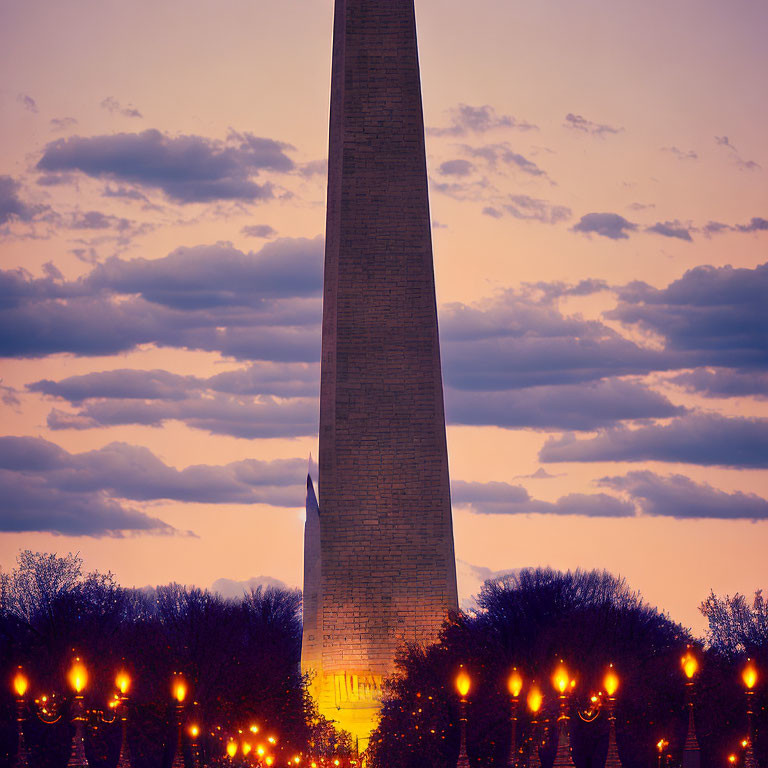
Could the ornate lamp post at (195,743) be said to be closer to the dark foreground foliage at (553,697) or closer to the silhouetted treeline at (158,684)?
the silhouetted treeline at (158,684)

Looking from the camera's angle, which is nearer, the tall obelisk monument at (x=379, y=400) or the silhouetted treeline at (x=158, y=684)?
the silhouetted treeline at (x=158, y=684)

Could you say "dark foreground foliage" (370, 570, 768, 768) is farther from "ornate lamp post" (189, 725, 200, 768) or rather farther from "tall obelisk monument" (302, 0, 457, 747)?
"ornate lamp post" (189, 725, 200, 768)

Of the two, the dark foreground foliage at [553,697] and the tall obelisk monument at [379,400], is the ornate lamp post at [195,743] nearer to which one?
the dark foreground foliage at [553,697]

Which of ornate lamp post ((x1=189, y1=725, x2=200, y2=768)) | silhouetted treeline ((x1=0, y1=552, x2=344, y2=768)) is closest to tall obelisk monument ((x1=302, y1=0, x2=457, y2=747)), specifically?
silhouetted treeline ((x1=0, y1=552, x2=344, y2=768))

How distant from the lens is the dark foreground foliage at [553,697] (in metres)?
79.4

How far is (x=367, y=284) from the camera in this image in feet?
342

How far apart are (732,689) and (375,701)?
80.3ft

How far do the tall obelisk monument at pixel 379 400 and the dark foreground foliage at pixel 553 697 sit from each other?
21.5ft

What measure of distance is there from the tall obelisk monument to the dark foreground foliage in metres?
6.55

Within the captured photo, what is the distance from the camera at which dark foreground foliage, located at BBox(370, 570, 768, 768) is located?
79.4 meters

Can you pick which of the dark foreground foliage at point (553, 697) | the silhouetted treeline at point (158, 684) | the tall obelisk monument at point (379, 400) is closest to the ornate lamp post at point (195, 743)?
the silhouetted treeline at point (158, 684)

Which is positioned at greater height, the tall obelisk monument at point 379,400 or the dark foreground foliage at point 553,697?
the tall obelisk monument at point 379,400

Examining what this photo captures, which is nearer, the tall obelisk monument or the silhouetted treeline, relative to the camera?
the silhouetted treeline

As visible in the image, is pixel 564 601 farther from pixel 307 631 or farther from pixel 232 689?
pixel 232 689
